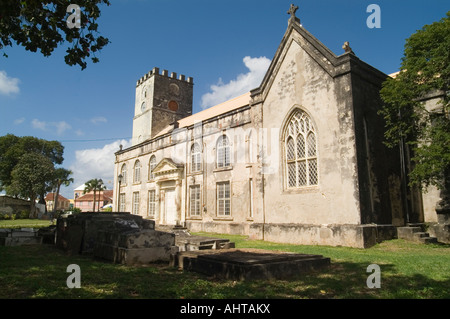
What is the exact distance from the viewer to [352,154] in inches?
508

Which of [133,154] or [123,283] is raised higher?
[133,154]

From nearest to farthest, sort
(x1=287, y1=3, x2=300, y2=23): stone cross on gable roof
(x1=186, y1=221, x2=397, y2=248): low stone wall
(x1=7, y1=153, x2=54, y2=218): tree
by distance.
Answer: (x1=186, y1=221, x2=397, y2=248): low stone wall
(x1=287, y1=3, x2=300, y2=23): stone cross on gable roof
(x1=7, y1=153, x2=54, y2=218): tree

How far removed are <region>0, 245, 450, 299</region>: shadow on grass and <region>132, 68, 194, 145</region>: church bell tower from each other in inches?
1205

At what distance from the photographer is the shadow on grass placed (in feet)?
16.3

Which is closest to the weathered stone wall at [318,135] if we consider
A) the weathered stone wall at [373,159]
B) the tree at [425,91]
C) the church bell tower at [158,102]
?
the weathered stone wall at [373,159]

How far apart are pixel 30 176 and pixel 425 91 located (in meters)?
51.5

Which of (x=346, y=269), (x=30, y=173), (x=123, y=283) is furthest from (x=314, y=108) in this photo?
(x=30, y=173)

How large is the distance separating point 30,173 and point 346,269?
171ft

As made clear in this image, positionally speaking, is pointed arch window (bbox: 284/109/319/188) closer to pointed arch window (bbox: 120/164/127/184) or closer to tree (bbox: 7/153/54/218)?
pointed arch window (bbox: 120/164/127/184)

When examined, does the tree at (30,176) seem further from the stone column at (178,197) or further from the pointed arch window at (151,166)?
the stone column at (178,197)

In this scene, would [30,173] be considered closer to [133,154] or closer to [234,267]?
[133,154]

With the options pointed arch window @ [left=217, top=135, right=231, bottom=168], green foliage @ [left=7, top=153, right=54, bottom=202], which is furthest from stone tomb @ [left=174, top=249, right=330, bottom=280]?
green foliage @ [left=7, top=153, right=54, bottom=202]

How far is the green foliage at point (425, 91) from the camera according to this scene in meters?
11.3

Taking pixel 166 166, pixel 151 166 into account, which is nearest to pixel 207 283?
pixel 166 166
